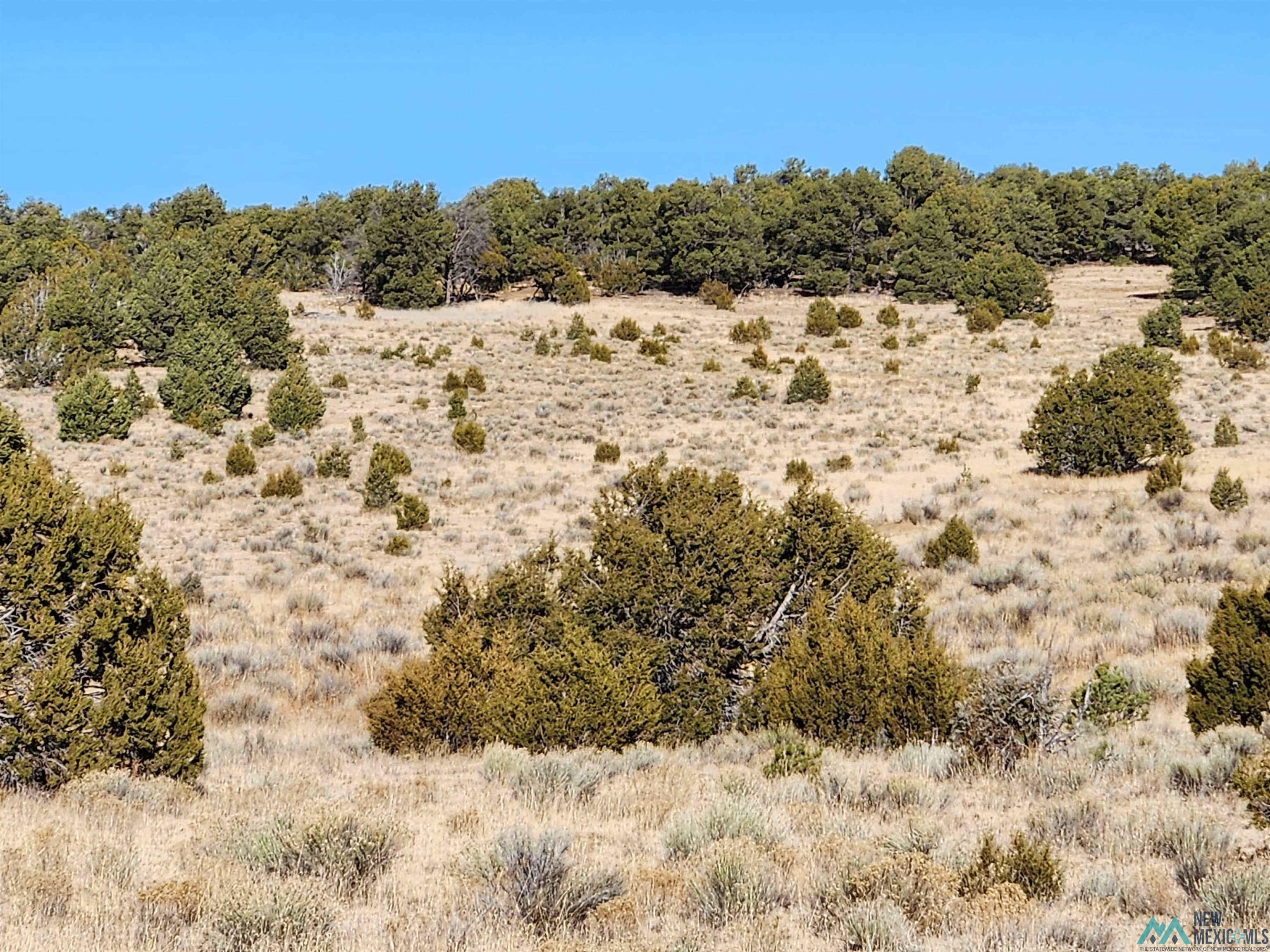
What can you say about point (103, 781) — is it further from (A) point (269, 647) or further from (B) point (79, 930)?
(A) point (269, 647)

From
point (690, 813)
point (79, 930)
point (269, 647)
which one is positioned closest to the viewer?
point (79, 930)

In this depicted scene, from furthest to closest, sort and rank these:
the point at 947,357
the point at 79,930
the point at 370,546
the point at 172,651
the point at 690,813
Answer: the point at 947,357
the point at 370,546
the point at 172,651
the point at 690,813
the point at 79,930

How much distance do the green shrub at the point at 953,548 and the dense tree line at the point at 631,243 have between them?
3268 centimetres

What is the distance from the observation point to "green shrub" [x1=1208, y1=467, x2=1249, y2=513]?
713 inches

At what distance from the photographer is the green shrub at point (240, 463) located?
26172 millimetres

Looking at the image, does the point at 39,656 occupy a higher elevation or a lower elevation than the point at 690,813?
higher

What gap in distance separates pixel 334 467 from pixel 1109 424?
17762mm

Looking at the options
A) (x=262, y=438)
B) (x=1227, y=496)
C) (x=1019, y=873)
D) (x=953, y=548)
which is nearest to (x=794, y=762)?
(x=1019, y=873)

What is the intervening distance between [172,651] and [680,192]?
70180 millimetres

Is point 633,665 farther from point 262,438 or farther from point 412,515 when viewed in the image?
point 262,438

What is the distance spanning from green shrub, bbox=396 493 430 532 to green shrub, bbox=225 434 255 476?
20.8 feet

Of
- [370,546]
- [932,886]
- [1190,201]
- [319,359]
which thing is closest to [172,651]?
[932,886]

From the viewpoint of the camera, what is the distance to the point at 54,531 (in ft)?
22.9

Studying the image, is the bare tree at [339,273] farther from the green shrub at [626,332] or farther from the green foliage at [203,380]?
the green foliage at [203,380]
